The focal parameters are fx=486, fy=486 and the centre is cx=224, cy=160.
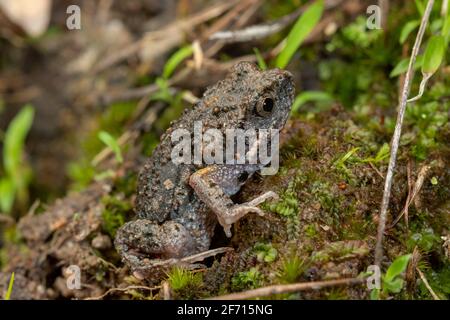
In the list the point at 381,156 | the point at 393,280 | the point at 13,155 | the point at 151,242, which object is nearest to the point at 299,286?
the point at 393,280

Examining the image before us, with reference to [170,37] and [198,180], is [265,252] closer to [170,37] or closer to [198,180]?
[198,180]

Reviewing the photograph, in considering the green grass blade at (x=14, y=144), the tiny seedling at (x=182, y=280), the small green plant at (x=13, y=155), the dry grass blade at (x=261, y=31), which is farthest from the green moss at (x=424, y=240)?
the green grass blade at (x=14, y=144)

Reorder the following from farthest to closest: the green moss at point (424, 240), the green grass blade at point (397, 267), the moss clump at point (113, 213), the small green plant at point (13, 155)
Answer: the small green plant at point (13, 155) → the moss clump at point (113, 213) → the green moss at point (424, 240) → the green grass blade at point (397, 267)

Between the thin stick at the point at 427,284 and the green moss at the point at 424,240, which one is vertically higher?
the green moss at the point at 424,240

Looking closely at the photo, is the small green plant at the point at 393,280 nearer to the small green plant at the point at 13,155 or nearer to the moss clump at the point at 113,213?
the moss clump at the point at 113,213
